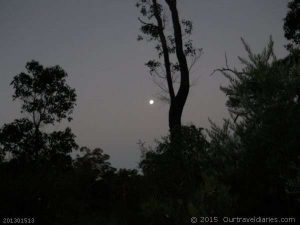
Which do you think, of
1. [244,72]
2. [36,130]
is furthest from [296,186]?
[36,130]

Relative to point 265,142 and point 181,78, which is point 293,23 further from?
point 265,142

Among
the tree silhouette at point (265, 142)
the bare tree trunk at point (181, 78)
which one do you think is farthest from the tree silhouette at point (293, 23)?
the tree silhouette at point (265, 142)

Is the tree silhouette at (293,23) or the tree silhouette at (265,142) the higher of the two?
the tree silhouette at (293,23)

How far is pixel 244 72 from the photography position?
5285 millimetres

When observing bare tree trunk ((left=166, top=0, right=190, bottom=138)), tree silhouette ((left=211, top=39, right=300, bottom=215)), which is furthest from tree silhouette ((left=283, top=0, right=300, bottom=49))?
Result: tree silhouette ((left=211, top=39, right=300, bottom=215))

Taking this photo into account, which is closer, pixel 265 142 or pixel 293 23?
pixel 265 142

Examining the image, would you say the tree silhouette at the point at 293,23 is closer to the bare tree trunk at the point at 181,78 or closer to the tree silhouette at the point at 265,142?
the bare tree trunk at the point at 181,78

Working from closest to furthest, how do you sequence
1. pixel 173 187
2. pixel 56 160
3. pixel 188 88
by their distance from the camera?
pixel 173 187
pixel 188 88
pixel 56 160

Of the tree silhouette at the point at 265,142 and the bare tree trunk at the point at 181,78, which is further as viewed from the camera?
the bare tree trunk at the point at 181,78

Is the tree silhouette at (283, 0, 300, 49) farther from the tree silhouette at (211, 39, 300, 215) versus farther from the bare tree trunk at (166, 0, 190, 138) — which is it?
Answer: the tree silhouette at (211, 39, 300, 215)

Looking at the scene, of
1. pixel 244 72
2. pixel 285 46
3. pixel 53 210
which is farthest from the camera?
pixel 285 46

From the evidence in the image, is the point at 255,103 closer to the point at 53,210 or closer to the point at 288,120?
the point at 288,120

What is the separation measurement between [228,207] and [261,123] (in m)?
1.12

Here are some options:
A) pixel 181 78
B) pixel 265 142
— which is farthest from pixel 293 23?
pixel 265 142
